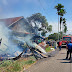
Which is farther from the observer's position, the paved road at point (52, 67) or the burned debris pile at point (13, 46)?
the burned debris pile at point (13, 46)

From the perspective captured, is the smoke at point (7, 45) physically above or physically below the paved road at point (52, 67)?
above

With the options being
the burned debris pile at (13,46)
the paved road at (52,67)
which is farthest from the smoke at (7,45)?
the paved road at (52,67)

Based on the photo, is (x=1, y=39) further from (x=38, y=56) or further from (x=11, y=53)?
(x=38, y=56)

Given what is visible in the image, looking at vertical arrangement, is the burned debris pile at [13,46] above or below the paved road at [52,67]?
above

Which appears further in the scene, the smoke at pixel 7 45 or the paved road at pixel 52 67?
the smoke at pixel 7 45

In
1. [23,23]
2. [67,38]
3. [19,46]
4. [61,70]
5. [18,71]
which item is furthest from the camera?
[67,38]

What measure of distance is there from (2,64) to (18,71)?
1311 mm

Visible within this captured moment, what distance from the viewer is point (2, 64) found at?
6848 mm

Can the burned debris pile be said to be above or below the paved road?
above

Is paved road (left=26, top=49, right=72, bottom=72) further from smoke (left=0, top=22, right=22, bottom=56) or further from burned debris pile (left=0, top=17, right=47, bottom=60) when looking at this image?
smoke (left=0, top=22, right=22, bottom=56)

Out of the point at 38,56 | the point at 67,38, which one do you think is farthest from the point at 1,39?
the point at 67,38

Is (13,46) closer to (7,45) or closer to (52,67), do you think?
(7,45)

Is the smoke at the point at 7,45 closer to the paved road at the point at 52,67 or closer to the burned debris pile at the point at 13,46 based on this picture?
the burned debris pile at the point at 13,46

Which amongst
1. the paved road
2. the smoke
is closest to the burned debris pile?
the smoke
